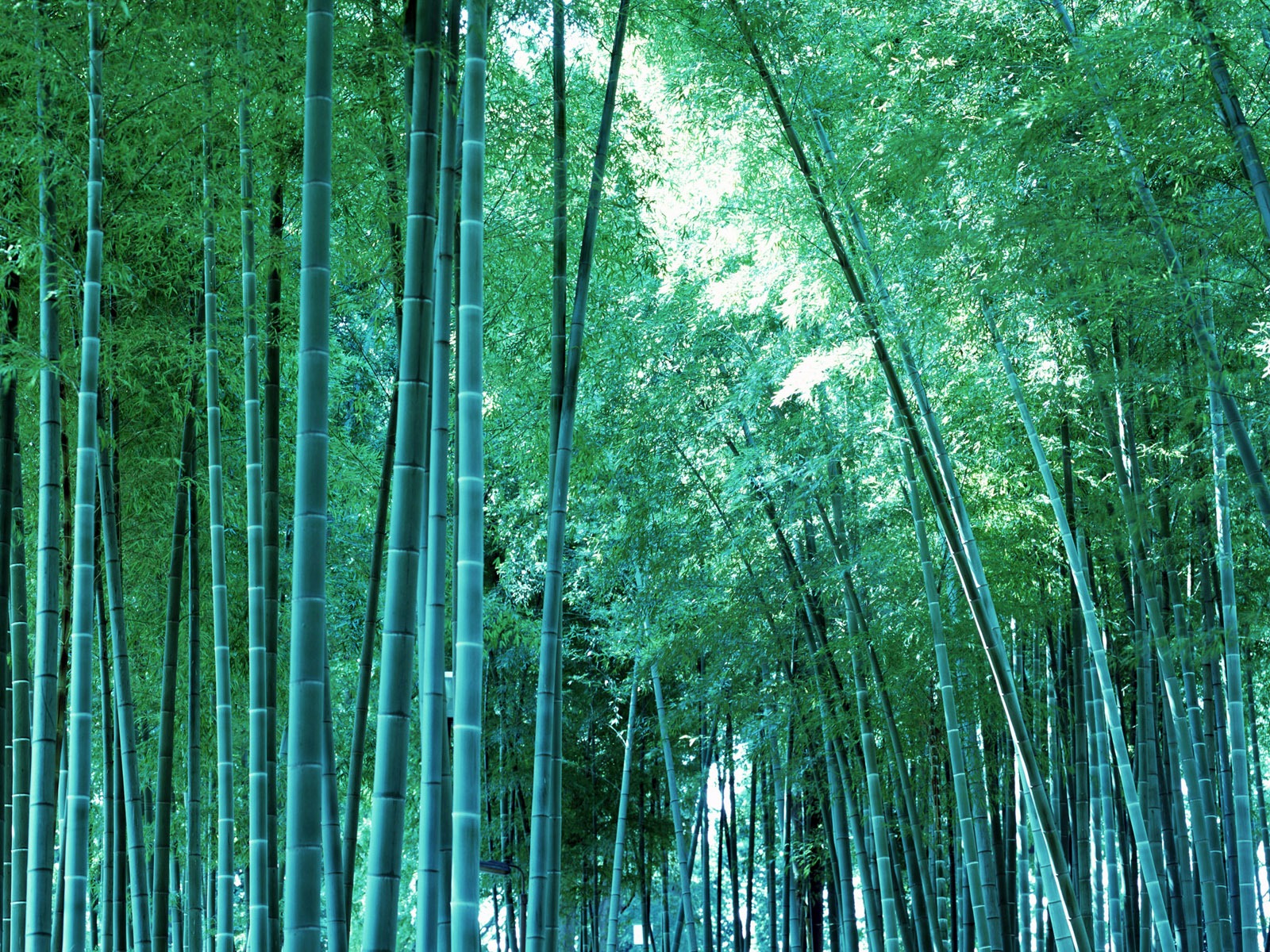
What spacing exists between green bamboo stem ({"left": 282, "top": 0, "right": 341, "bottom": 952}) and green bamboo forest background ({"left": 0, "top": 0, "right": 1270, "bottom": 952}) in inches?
0.4

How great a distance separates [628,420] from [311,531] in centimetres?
533

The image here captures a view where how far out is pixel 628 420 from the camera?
305 inches

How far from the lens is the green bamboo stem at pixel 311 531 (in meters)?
2.36

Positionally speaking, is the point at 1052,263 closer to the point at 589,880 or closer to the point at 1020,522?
the point at 1020,522

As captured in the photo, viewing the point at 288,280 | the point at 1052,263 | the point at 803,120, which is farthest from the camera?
the point at 803,120

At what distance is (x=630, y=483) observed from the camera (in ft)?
26.4

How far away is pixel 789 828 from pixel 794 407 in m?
4.75

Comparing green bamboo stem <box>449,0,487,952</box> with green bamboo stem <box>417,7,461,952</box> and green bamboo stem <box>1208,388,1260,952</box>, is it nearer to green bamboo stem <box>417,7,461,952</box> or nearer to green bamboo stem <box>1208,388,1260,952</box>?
green bamboo stem <box>417,7,461,952</box>

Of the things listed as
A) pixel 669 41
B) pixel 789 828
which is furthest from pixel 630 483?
pixel 789 828

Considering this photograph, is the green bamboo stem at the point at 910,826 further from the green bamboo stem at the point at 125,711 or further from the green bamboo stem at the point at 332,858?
the green bamboo stem at the point at 125,711

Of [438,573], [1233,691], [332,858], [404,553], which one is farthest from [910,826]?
[404,553]

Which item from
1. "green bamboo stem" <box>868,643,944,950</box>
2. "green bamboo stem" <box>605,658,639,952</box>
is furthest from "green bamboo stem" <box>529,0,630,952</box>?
"green bamboo stem" <box>605,658,639,952</box>

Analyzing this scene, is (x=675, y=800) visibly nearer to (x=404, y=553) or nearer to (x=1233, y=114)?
(x=1233, y=114)

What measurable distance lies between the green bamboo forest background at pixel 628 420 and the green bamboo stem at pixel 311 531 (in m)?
0.01
